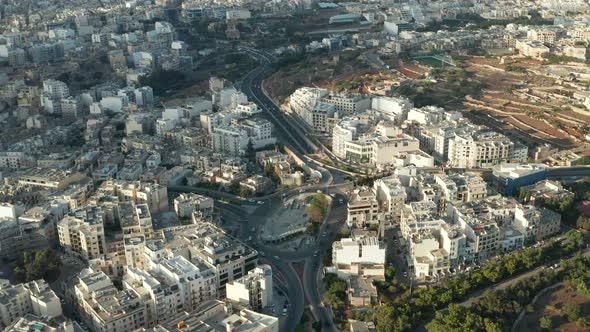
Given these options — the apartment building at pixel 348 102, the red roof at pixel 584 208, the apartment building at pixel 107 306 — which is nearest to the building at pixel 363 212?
the red roof at pixel 584 208

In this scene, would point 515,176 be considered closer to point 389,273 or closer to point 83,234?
point 389,273

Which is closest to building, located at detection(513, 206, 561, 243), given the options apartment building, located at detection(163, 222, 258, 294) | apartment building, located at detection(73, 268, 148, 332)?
apartment building, located at detection(163, 222, 258, 294)

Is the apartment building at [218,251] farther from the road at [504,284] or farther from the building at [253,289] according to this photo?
the road at [504,284]

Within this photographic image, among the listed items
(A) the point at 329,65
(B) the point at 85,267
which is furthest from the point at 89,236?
(A) the point at 329,65

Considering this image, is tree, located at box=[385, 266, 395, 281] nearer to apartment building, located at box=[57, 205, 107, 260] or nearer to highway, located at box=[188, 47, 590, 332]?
highway, located at box=[188, 47, 590, 332]

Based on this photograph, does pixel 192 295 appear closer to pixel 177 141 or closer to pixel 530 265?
pixel 530 265

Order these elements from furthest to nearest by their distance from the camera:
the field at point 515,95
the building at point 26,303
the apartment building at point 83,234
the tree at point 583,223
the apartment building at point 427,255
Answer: the field at point 515,95, the tree at point 583,223, the apartment building at point 83,234, the apartment building at point 427,255, the building at point 26,303

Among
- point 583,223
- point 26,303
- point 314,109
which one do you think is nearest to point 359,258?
point 583,223
